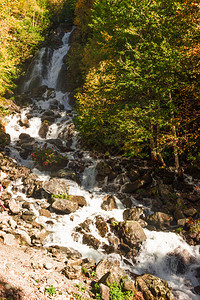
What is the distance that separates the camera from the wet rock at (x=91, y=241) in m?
9.09

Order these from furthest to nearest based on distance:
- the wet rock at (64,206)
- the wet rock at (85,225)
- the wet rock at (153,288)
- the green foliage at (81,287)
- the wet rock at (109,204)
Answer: the wet rock at (109,204), the wet rock at (64,206), the wet rock at (85,225), the wet rock at (153,288), the green foliage at (81,287)

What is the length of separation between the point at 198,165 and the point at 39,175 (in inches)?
446

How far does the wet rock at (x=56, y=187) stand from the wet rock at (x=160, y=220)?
5.50 metres

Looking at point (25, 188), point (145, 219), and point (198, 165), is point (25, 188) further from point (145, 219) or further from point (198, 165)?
point (198, 165)

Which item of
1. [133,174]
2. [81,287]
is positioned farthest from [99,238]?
[133,174]

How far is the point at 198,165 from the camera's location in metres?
12.7

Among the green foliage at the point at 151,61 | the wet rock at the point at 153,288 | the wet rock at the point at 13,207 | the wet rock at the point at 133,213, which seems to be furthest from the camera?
the wet rock at the point at 133,213

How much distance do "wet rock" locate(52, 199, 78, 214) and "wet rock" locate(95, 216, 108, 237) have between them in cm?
164

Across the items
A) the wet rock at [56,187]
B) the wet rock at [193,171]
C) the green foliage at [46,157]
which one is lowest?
the wet rock at [56,187]

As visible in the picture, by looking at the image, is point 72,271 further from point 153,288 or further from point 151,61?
point 151,61

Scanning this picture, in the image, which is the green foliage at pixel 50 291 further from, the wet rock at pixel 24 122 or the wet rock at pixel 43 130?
the wet rock at pixel 24 122

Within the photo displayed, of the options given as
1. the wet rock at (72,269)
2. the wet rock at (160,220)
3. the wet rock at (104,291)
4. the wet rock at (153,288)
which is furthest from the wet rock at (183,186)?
the wet rock at (104,291)

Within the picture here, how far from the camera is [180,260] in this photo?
827 cm

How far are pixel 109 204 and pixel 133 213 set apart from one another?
5.18 ft
